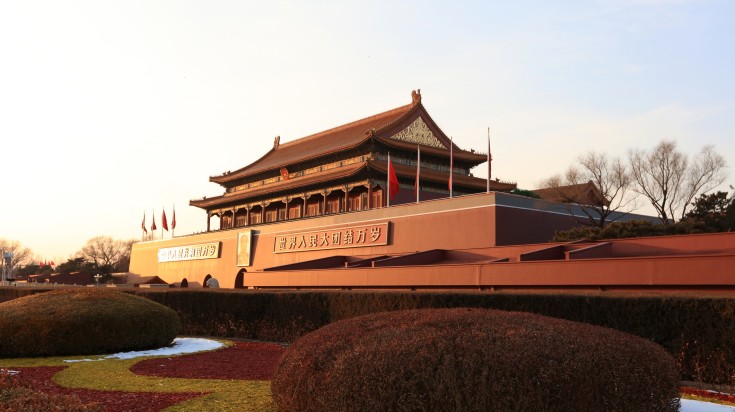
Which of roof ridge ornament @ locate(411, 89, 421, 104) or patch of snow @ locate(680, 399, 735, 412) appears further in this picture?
roof ridge ornament @ locate(411, 89, 421, 104)

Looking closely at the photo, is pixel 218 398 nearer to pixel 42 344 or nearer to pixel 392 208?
pixel 42 344

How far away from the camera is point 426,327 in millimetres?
6305

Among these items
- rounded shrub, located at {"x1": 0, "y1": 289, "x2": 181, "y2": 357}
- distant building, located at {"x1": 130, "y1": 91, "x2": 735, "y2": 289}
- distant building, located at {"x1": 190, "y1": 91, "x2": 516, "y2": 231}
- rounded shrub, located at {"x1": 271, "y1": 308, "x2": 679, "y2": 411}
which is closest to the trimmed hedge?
rounded shrub, located at {"x1": 271, "y1": 308, "x2": 679, "y2": 411}

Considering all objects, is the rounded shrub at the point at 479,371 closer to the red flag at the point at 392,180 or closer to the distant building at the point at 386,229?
the distant building at the point at 386,229

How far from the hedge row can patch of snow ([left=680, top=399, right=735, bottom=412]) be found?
211 centimetres

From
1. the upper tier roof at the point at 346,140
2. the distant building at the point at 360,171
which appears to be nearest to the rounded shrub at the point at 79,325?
the distant building at the point at 360,171

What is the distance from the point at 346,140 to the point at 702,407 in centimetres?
4325

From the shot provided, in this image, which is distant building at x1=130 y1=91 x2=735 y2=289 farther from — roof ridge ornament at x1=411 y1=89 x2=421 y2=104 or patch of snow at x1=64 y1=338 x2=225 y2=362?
patch of snow at x1=64 y1=338 x2=225 y2=362

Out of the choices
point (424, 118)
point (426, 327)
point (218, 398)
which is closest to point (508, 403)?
point (426, 327)

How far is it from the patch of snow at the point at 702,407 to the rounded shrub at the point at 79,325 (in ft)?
34.4

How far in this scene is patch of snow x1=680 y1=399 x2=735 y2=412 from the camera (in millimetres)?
7359

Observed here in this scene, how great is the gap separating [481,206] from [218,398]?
2288 cm

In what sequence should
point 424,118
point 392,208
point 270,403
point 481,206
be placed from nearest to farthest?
1. point 270,403
2. point 481,206
3. point 392,208
4. point 424,118

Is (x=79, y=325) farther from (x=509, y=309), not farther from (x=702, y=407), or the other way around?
(x=702, y=407)
